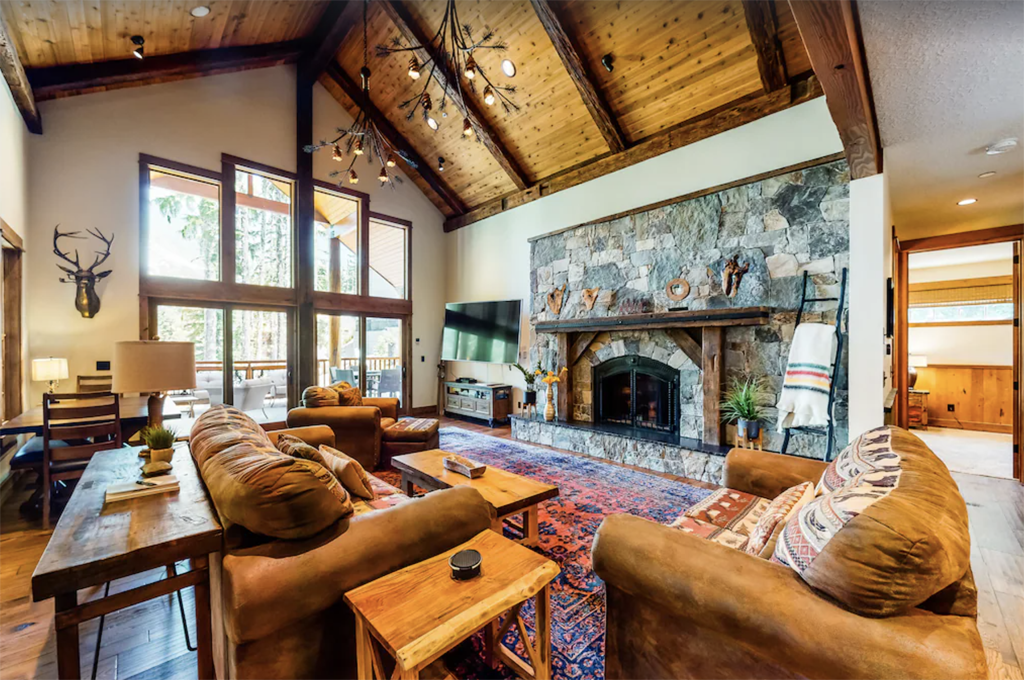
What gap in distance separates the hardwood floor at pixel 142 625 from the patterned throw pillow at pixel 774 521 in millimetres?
1022

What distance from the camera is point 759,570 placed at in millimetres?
1132

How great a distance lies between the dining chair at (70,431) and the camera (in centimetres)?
287

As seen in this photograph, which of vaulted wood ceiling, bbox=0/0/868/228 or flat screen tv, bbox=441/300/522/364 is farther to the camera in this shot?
flat screen tv, bbox=441/300/522/364

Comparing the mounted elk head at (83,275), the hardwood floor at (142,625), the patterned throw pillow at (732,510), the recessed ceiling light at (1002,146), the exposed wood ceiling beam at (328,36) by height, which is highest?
the exposed wood ceiling beam at (328,36)

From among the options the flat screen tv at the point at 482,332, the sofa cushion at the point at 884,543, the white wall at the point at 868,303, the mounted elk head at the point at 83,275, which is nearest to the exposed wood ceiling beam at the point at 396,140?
the flat screen tv at the point at 482,332

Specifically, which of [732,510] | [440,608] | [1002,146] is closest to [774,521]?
[732,510]

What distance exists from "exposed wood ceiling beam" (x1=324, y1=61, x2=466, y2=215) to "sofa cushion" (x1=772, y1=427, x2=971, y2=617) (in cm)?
549

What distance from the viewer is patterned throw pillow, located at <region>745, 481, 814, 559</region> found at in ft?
4.46

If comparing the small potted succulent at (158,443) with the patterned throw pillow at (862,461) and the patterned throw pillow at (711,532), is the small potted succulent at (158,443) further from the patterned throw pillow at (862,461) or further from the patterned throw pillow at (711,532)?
the patterned throw pillow at (862,461)

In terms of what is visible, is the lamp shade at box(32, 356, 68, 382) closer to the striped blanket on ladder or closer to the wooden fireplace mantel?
the wooden fireplace mantel

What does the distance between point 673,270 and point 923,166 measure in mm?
2020

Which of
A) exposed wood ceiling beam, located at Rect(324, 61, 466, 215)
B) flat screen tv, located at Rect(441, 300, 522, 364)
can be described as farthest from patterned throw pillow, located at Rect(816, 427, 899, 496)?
exposed wood ceiling beam, located at Rect(324, 61, 466, 215)

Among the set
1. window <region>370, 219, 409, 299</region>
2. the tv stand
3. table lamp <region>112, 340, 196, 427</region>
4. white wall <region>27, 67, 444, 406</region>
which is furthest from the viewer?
window <region>370, 219, 409, 299</region>

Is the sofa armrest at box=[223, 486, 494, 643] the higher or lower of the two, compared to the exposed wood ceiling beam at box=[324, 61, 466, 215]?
lower
